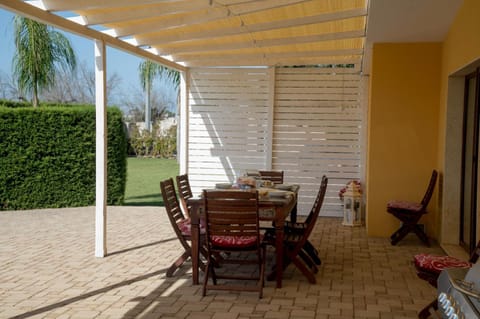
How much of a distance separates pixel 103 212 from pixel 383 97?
4.26m

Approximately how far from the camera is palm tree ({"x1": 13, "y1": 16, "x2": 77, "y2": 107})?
12.5 meters

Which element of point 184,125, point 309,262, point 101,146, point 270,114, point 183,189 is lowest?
point 309,262

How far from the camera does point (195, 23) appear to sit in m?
6.34

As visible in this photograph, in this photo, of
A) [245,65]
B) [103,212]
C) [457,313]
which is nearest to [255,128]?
[245,65]

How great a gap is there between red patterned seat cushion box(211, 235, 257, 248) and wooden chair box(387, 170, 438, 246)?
2962 millimetres

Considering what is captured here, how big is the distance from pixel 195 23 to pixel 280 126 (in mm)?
4241

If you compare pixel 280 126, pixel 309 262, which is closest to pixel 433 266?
pixel 309 262

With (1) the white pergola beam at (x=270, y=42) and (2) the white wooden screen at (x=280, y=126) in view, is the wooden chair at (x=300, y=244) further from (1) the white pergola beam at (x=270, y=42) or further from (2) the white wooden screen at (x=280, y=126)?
(2) the white wooden screen at (x=280, y=126)

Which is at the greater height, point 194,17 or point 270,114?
point 194,17

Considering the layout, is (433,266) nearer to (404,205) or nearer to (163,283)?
(163,283)

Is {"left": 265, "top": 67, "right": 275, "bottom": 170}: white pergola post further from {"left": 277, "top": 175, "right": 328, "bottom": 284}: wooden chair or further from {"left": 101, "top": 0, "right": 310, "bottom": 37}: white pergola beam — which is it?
{"left": 277, "top": 175, "right": 328, "bottom": 284}: wooden chair

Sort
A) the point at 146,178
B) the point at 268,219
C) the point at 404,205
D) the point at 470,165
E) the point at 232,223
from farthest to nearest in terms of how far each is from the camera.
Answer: the point at 146,178 → the point at 404,205 → the point at 470,165 → the point at 268,219 → the point at 232,223

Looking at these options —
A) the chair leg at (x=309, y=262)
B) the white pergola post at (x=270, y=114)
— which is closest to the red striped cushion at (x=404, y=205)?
the chair leg at (x=309, y=262)

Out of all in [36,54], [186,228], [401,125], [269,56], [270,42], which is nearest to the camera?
[186,228]
